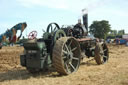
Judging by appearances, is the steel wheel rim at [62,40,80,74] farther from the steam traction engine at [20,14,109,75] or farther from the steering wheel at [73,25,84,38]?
the steering wheel at [73,25,84,38]

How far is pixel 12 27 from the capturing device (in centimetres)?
2338

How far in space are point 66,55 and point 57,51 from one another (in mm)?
738

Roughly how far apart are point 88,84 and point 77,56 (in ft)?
7.31

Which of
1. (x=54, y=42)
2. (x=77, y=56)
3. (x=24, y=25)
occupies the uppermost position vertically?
(x=24, y=25)

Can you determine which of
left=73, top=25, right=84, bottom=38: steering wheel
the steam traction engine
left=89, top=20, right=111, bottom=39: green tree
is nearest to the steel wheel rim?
the steam traction engine

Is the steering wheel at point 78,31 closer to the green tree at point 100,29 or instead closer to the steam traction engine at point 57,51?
the steam traction engine at point 57,51

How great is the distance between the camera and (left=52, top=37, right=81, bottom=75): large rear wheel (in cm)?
577

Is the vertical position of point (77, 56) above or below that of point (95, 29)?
below

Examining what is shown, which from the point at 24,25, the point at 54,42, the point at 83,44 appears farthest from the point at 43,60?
the point at 24,25

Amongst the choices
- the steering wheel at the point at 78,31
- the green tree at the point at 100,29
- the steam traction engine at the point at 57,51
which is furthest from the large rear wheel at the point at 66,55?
the green tree at the point at 100,29

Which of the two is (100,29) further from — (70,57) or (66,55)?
(66,55)

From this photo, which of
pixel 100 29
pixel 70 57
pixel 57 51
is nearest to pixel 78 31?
pixel 70 57

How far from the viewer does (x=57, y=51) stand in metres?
5.79

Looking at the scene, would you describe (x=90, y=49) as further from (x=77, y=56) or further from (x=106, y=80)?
(x=106, y=80)
